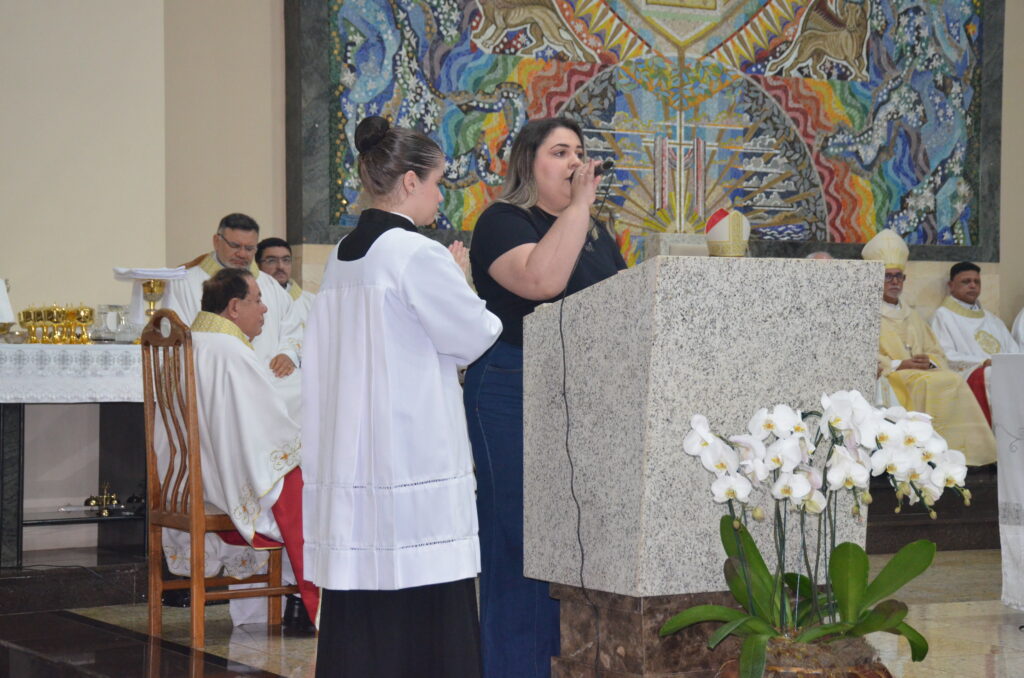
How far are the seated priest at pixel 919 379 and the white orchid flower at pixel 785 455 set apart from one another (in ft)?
19.8

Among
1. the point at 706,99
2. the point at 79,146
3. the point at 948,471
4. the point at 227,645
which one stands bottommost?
the point at 227,645

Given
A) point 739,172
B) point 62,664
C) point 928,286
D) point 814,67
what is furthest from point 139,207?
point 928,286

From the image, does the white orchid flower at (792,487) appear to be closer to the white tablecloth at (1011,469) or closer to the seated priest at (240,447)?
the seated priest at (240,447)

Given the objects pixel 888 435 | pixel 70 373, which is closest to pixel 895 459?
pixel 888 435

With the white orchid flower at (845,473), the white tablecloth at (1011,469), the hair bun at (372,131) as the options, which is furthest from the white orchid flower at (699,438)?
the white tablecloth at (1011,469)

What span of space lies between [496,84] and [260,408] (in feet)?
15.0

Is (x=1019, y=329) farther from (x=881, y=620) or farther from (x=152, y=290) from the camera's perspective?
(x=881, y=620)

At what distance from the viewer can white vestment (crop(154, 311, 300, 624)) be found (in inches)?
184

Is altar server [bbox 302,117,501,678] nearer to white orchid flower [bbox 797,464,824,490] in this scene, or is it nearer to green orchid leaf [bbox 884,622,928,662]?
white orchid flower [bbox 797,464,824,490]

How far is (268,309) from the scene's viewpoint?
7.61 m

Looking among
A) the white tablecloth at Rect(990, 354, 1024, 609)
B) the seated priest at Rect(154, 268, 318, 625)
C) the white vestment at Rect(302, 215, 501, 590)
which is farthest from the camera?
the white tablecloth at Rect(990, 354, 1024, 609)

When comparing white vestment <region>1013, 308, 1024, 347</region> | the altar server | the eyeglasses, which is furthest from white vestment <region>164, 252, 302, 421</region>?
white vestment <region>1013, 308, 1024, 347</region>

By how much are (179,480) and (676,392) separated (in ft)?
9.07

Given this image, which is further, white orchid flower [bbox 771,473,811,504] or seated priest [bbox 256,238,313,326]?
seated priest [bbox 256,238,313,326]
